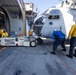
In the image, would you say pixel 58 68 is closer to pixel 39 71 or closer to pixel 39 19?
pixel 39 71

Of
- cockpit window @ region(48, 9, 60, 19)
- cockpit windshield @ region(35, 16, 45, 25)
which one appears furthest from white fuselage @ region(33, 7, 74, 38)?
cockpit windshield @ region(35, 16, 45, 25)

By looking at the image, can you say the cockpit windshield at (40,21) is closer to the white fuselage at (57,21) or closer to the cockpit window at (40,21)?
the cockpit window at (40,21)

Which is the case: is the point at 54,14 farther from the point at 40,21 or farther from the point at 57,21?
the point at 40,21

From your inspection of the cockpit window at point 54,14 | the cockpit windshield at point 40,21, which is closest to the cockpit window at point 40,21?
the cockpit windshield at point 40,21

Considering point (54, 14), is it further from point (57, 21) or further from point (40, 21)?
point (40, 21)

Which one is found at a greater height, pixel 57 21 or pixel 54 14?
pixel 54 14

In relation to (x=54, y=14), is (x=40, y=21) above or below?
below

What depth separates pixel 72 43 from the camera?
11328 mm

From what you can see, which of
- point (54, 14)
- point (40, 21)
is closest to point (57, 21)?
point (54, 14)

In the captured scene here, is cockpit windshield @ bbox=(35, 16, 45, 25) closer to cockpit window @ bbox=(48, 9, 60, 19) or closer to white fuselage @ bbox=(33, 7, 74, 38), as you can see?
white fuselage @ bbox=(33, 7, 74, 38)

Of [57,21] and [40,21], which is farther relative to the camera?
[40,21]

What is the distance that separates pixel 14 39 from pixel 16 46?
53 cm

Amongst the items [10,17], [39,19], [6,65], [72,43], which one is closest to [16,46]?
[39,19]

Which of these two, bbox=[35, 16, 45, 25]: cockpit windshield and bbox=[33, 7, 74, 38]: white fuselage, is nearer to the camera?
bbox=[33, 7, 74, 38]: white fuselage
